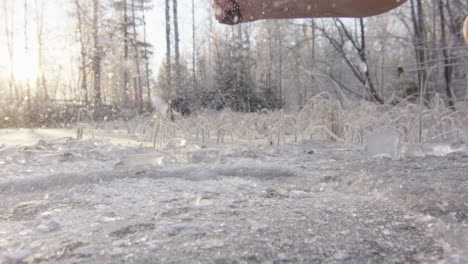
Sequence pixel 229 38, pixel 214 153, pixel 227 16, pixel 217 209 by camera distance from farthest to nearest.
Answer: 1. pixel 229 38
2. pixel 214 153
3. pixel 227 16
4. pixel 217 209

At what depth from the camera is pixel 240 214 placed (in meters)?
0.37

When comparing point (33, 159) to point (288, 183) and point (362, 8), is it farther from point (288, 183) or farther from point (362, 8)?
point (362, 8)

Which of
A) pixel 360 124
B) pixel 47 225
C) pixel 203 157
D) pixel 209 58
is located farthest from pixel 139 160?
pixel 209 58

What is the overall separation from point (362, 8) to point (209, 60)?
9.53 m

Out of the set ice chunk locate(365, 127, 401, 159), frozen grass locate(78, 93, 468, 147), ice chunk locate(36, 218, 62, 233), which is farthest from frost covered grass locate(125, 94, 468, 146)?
ice chunk locate(36, 218, 62, 233)

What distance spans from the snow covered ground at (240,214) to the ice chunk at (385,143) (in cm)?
8

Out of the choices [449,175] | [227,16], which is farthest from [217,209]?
[449,175]

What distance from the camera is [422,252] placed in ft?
0.82

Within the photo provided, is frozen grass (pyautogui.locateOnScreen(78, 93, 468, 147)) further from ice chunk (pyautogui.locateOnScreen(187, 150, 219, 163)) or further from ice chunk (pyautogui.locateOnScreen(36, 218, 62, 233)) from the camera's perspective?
ice chunk (pyautogui.locateOnScreen(36, 218, 62, 233))

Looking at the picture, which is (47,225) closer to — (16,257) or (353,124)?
(16,257)

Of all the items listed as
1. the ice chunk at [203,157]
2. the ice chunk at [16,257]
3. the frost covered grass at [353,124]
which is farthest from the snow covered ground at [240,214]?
the frost covered grass at [353,124]

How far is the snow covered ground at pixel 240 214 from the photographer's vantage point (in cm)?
25

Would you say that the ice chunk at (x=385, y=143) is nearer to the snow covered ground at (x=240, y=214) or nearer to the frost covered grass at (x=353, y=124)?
the snow covered ground at (x=240, y=214)

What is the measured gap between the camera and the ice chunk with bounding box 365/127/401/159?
0.80 m
